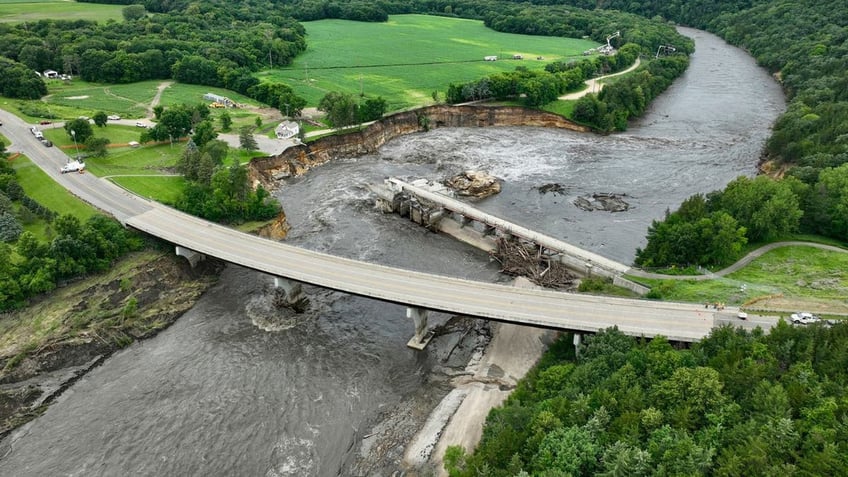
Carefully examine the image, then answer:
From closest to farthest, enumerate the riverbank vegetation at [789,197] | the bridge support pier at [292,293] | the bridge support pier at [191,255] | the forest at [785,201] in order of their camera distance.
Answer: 1. the bridge support pier at [292,293]
2. the forest at [785,201]
3. the riverbank vegetation at [789,197]
4. the bridge support pier at [191,255]

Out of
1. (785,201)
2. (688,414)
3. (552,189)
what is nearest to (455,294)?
(688,414)

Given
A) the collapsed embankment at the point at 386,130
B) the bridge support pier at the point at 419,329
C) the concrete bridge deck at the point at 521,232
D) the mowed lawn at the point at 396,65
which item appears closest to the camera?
the bridge support pier at the point at 419,329

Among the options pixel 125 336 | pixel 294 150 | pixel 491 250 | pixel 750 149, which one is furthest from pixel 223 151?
pixel 750 149

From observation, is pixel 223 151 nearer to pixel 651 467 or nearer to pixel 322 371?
pixel 322 371

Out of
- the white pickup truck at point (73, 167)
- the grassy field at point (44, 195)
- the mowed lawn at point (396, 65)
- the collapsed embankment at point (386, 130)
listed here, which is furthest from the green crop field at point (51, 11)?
the collapsed embankment at point (386, 130)

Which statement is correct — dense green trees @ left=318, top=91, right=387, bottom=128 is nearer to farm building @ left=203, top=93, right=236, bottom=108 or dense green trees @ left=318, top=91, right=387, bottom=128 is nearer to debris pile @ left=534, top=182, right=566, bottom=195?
farm building @ left=203, top=93, right=236, bottom=108

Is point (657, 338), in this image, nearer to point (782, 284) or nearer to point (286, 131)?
point (782, 284)

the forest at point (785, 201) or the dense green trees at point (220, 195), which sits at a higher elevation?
the forest at point (785, 201)

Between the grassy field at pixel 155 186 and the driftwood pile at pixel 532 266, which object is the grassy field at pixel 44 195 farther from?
the driftwood pile at pixel 532 266
